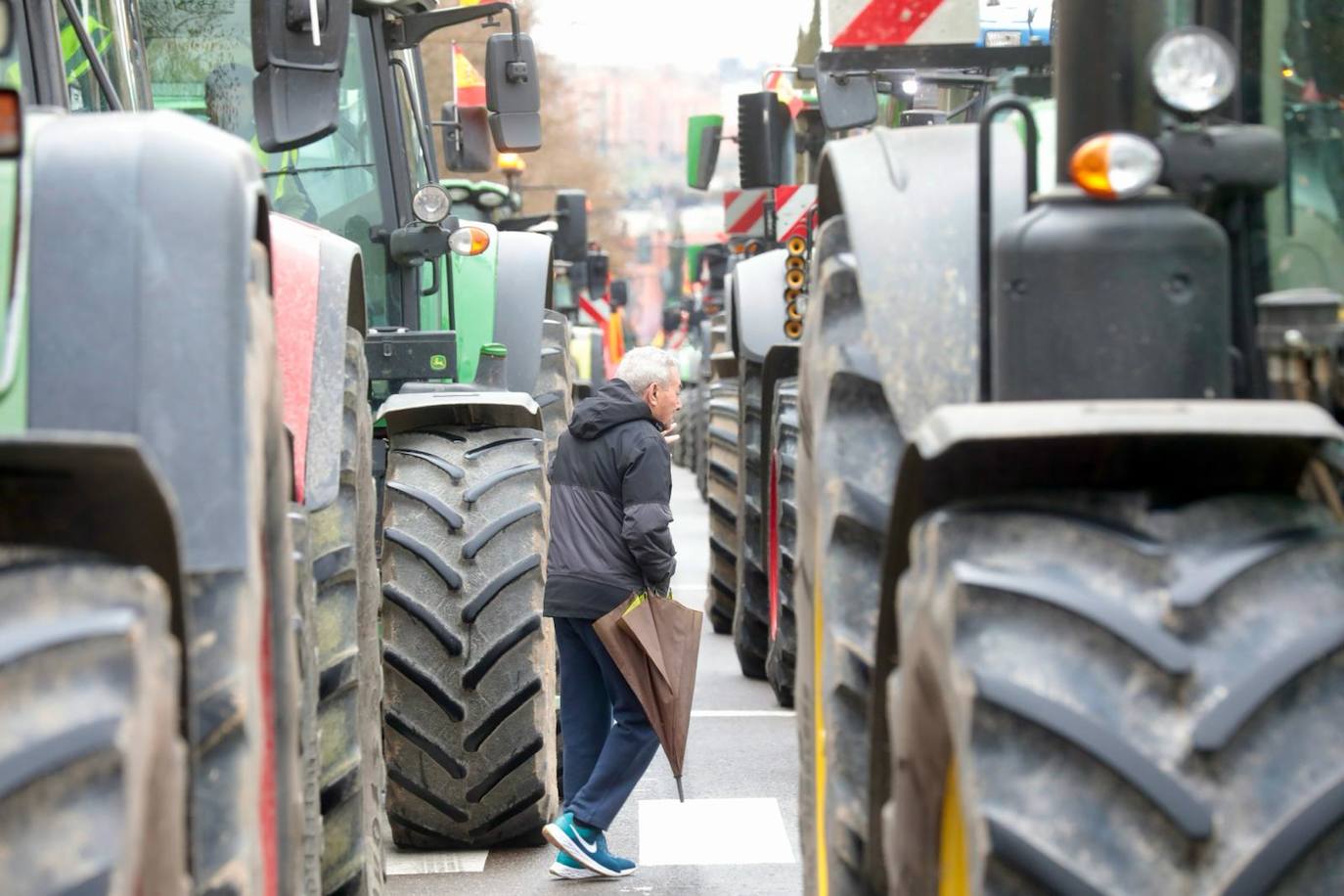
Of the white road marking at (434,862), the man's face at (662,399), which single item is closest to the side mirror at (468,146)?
the man's face at (662,399)

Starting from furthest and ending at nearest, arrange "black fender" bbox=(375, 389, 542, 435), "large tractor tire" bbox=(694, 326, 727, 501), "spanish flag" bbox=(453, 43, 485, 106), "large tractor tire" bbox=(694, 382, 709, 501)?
"large tractor tire" bbox=(694, 382, 709, 501) → "large tractor tire" bbox=(694, 326, 727, 501) → "spanish flag" bbox=(453, 43, 485, 106) → "black fender" bbox=(375, 389, 542, 435)

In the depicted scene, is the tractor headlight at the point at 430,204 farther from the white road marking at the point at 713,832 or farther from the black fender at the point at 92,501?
the black fender at the point at 92,501

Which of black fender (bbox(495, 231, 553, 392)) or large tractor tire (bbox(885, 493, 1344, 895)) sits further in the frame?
black fender (bbox(495, 231, 553, 392))

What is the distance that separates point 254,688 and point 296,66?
10.7 ft

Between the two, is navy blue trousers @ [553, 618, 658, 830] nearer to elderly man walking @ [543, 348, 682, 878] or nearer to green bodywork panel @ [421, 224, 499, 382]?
elderly man walking @ [543, 348, 682, 878]

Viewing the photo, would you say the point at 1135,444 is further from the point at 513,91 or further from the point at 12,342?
the point at 513,91

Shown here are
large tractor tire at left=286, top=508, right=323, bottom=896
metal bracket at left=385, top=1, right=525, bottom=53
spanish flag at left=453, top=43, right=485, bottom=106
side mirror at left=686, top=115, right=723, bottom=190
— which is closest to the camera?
large tractor tire at left=286, top=508, right=323, bottom=896

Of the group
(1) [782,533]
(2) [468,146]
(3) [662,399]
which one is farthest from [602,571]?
(2) [468,146]

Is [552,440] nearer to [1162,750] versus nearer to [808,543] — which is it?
[808,543]

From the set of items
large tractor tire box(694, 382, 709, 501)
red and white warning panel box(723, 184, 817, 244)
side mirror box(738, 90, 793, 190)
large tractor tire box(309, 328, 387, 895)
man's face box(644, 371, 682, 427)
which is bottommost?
large tractor tire box(694, 382, 709, 501)

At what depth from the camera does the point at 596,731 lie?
296 inches

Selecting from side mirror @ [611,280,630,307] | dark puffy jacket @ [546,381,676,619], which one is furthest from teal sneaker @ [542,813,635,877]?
side mirror @ [611,280,630,307]

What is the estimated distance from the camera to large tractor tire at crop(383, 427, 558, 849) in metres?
6.73

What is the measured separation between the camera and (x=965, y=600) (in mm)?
2697
